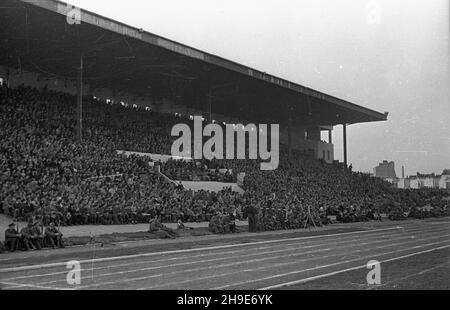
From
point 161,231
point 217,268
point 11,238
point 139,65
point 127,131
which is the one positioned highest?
point 139,65

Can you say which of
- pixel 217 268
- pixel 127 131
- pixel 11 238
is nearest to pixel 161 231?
pixel 11 238

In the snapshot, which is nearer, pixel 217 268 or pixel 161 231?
pixel 217 268

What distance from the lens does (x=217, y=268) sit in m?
11.8

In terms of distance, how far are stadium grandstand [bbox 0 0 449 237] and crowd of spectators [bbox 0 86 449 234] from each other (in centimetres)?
8

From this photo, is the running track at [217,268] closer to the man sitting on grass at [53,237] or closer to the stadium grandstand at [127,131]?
the man sitting on grass at [53,237]

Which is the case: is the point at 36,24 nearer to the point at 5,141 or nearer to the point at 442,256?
the point at 5,141

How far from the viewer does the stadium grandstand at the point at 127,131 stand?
23188 millimetres

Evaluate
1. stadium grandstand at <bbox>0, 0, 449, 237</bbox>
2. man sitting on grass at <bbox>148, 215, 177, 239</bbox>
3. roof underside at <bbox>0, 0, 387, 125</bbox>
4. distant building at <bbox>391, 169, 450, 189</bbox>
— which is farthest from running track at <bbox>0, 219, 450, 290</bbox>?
distant building at <bbox>391, 169, 450, 189</bbox>

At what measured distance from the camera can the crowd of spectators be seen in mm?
21469

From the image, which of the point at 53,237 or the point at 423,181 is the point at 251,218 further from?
the point at 423,181

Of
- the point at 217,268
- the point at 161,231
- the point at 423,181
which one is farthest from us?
the point at 423,181

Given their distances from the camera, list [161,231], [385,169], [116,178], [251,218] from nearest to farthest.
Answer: [161,231]
[251,218]
[116,178]
[385,169]

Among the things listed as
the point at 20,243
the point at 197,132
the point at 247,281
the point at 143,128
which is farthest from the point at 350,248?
the point at 197,132

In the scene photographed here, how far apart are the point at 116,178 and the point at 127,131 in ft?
34.9
